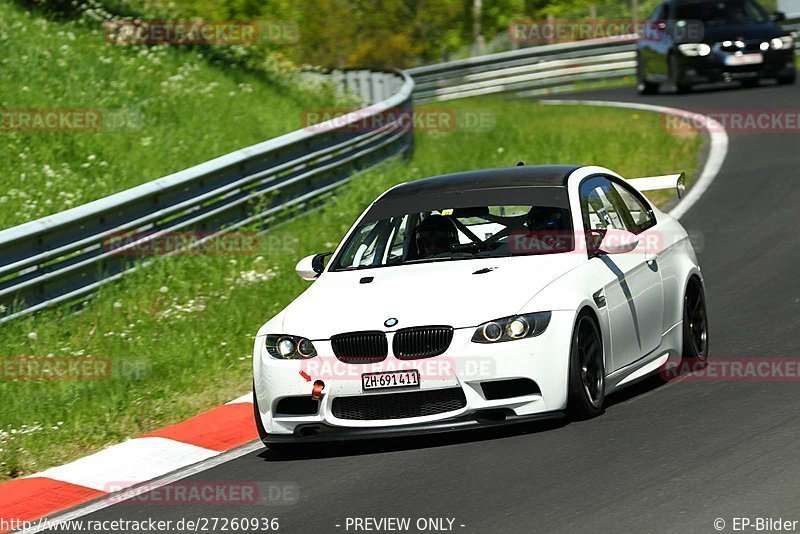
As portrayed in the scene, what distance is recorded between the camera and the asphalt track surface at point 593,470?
6301 mm

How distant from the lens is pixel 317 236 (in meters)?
15.1

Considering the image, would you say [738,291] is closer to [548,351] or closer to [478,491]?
[548,351]

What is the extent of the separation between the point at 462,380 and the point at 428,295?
22.5 inches

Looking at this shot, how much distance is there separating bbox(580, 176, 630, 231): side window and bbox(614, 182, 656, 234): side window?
0.28 ft

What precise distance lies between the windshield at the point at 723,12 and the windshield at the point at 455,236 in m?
17.4

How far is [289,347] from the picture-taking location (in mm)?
8055

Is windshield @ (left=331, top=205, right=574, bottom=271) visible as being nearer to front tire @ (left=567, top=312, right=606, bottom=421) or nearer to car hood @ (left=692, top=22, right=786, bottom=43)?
front tire @ (left=567, top=312, right=606, bottom=421)

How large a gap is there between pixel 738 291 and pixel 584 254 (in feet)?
11.8

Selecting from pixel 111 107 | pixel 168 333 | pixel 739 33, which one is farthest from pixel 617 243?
pixel 739 33

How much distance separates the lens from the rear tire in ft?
31.6

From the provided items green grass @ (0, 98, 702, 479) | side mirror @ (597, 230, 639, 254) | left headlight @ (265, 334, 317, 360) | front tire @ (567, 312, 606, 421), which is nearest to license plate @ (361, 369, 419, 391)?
left headlight @ (265, 334, 317, 360)

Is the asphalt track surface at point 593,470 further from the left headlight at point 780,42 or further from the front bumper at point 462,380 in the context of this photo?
the left headlight at point 780,42

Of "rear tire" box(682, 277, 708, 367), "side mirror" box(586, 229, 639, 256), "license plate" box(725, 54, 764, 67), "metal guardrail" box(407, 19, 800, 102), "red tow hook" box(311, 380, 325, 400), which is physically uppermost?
"side mirror" box(586, 229, 639, 256)

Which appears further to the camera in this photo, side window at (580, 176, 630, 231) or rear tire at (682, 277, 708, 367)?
rear tire at (682, 277, 708, 367)
